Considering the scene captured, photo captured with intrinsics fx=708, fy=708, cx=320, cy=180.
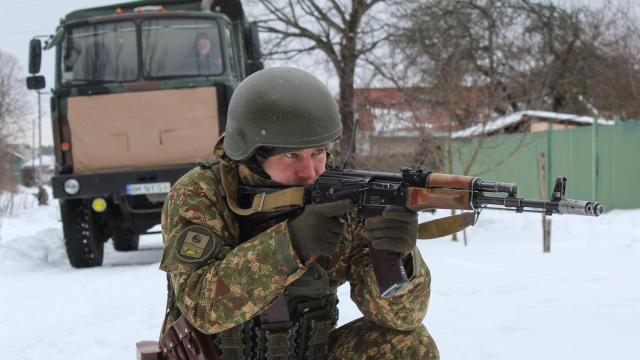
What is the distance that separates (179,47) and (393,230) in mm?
5859

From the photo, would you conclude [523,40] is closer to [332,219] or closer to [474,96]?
[474,96]

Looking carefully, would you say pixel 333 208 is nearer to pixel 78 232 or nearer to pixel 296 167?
pixel 296 167

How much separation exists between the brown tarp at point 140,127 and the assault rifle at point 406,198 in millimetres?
5105

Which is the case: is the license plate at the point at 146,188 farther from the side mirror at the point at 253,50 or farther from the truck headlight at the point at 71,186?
the side mirror at the point at 253,50

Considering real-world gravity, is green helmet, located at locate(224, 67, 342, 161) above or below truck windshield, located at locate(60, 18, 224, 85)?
below

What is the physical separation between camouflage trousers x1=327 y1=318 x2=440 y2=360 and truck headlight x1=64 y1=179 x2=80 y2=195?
17.4ft

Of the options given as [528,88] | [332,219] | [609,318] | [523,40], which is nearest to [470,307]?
[609,318]

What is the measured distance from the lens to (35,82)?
7.99m

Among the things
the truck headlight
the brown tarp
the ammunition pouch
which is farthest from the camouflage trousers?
the truck headlight

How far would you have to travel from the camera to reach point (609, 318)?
13.3 feet

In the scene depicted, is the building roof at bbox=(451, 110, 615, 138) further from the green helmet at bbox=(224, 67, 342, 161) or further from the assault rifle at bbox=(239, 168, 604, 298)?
the assault rifle at bbox=(239, 168, 604, 298)

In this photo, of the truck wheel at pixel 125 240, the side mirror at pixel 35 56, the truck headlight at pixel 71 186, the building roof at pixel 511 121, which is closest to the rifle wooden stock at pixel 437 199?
the truck headlight at pixel 71 186

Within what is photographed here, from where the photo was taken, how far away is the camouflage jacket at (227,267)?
2070 mm

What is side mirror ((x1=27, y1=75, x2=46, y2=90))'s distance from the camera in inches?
313
